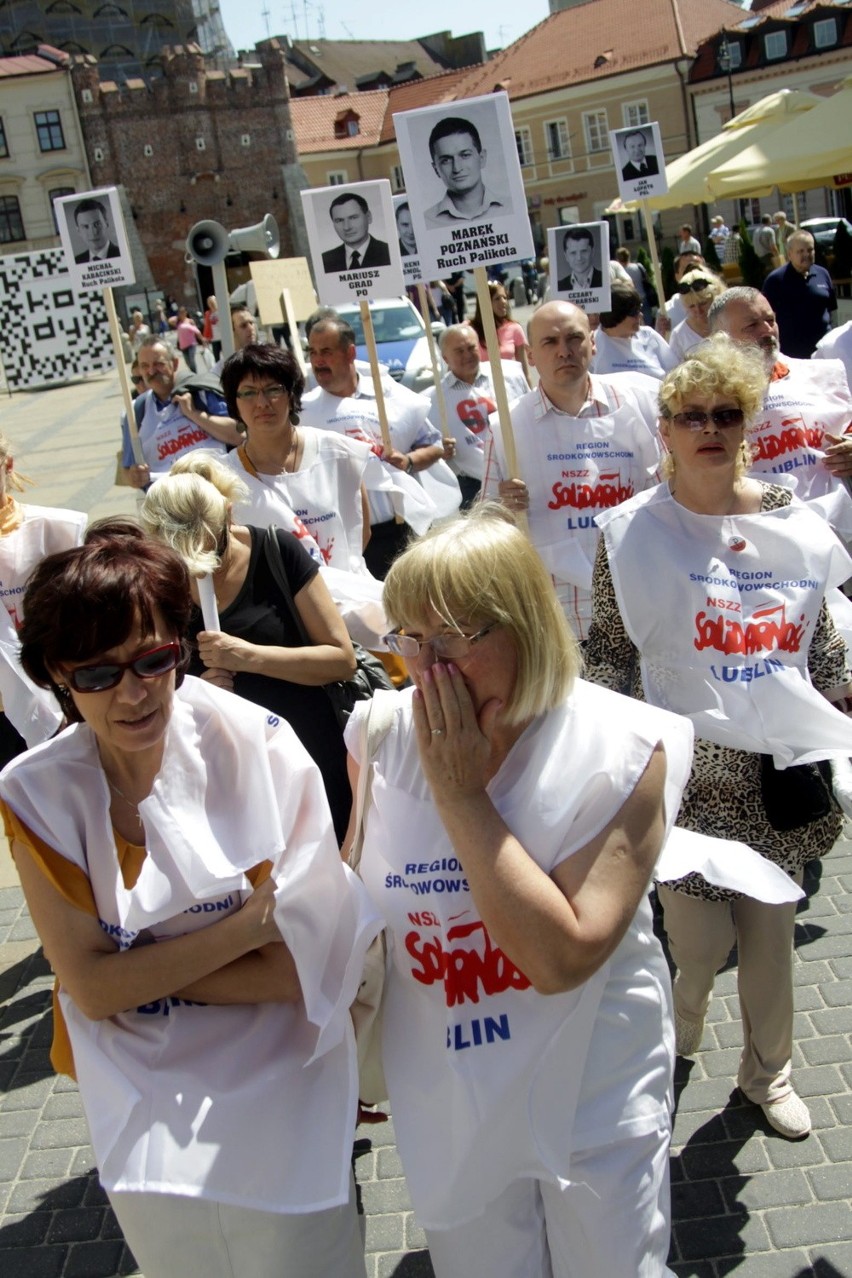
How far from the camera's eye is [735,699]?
3.30m

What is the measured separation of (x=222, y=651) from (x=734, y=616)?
4.28 ft

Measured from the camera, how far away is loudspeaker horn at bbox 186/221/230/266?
11406mm

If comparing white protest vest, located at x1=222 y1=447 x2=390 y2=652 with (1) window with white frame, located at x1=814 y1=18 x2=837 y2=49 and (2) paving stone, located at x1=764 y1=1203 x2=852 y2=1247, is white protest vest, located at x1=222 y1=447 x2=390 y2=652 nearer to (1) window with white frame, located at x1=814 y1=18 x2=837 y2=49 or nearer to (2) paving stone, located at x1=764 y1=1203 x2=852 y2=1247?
(2) paving stone, located at x1=764 y1=1203 x2=852 y2=1247

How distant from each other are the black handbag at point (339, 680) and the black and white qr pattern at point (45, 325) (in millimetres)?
5585

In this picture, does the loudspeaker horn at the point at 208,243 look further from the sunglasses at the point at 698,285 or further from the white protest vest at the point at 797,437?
the white protest vest at the point at 797,437

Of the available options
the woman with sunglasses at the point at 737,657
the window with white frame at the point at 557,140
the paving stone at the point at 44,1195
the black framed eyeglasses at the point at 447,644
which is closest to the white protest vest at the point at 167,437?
the woman with sunglasses at the point at 737,657

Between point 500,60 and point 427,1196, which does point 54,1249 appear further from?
point 500,60

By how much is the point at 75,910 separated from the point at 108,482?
14.6m

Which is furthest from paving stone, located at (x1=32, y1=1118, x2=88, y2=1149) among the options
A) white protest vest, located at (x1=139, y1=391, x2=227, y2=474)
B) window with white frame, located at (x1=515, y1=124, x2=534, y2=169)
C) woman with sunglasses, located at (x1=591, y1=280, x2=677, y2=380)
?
window with white frame, located at (x1=515, y1=124, x2=534, y2=169)

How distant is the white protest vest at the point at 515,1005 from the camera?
7.23ft

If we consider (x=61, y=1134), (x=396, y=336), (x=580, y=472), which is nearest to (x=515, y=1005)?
(x=61, y=1134)

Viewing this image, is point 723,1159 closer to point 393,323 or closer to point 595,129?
point 393,323

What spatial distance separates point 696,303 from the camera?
8.31 meters

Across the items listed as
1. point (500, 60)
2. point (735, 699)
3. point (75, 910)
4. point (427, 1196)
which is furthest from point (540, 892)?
point (500, 60)
